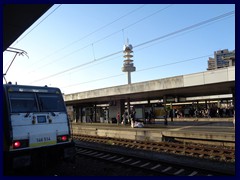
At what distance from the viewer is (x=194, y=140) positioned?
15000 mm

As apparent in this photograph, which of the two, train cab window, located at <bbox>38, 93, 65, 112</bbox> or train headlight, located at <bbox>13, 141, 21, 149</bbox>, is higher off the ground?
train cab window, located at <bbox>38, 93, 65, 112</bbox>

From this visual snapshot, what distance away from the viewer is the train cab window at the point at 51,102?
7734 millimetres

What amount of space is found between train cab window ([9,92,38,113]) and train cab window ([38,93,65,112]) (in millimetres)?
240

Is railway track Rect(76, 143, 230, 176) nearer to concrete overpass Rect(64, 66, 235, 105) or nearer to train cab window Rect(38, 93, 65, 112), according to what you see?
train cab window Rect(38, 93, 65, 112)

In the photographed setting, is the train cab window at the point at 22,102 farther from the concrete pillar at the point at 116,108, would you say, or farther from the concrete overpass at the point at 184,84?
the concrete pillar at the point at 116,108

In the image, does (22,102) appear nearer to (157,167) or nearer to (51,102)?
(51,102)

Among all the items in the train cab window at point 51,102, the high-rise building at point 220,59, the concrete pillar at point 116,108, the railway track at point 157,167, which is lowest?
the railway track at point 157,167

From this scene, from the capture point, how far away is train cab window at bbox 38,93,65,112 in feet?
25.4

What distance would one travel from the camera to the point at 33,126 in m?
7.06

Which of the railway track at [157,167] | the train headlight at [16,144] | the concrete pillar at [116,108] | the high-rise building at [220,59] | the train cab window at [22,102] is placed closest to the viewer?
the train headlight at [16,144]

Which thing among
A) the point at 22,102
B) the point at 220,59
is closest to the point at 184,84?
the point at 22,102

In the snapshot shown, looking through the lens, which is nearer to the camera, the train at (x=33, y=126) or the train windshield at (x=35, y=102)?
the train at (x=33, y=126)

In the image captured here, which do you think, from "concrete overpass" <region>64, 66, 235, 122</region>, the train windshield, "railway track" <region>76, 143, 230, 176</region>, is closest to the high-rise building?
"concrete overpass" <region>64, 66, 235, 122</region>

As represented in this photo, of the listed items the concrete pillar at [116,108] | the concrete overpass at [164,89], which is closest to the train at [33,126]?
the concrete overpass at [164,89]
